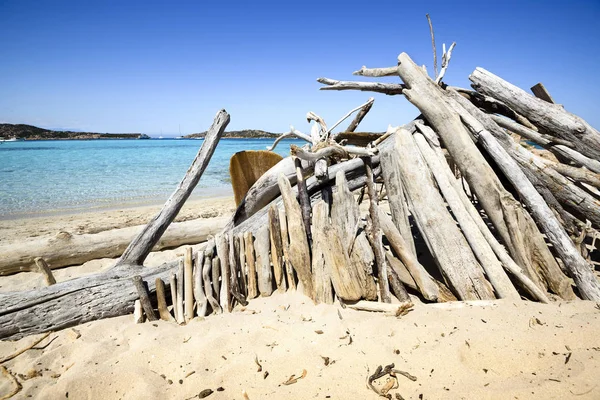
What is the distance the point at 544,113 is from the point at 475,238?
6.38ft

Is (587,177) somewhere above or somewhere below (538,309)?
above

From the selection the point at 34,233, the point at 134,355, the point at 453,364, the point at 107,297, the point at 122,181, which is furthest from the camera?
the point at 122,181

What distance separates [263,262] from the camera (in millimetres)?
3252

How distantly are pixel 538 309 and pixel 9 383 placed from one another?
4.24 m

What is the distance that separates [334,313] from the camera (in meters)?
2.78

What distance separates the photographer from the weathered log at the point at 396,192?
323 centimetres

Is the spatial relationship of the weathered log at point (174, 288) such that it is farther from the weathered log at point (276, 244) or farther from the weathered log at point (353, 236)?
the weathered log at point (353, 236)

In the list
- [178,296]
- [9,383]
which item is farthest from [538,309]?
[9,383]

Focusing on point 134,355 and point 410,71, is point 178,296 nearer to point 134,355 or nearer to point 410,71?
point 134,355

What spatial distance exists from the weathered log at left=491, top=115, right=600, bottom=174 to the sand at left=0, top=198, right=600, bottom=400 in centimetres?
158

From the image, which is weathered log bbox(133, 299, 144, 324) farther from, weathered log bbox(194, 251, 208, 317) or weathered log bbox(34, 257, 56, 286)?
weathered log bbox(34, 257, 56, 286)

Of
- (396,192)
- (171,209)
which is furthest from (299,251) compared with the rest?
(171,209)

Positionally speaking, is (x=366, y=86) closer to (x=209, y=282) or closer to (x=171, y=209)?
A: (x=171, y=209)

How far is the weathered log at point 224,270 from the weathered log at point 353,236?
46.1 inches
